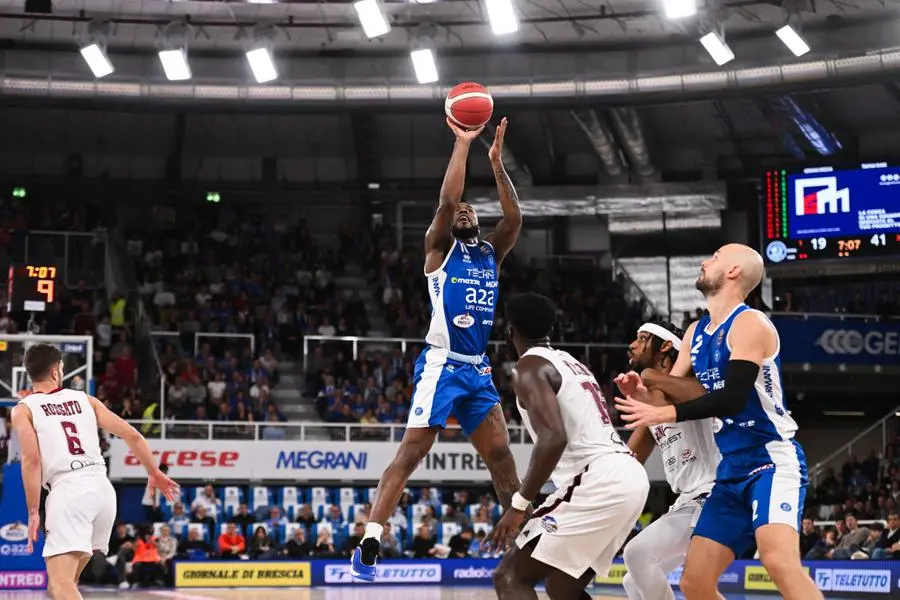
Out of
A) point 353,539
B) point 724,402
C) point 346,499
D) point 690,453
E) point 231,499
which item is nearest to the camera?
point 724,402

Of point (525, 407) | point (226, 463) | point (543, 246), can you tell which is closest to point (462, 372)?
point (525, 407)

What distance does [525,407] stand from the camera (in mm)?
7000

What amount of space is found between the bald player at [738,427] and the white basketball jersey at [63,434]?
382cm

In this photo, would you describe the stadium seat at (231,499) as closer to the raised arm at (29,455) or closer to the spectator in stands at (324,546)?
the spectator in stands at (324,546)

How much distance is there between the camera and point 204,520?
2352 centimetres

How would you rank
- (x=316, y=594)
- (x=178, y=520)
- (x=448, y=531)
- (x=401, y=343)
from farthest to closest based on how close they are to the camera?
(x=401, y=343), (x=448, y=531), (x=178, y=520), (x=316, y=594)

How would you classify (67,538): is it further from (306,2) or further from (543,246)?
(543,246)

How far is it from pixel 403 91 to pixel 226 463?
28.0 ft

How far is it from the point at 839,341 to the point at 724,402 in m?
23.4

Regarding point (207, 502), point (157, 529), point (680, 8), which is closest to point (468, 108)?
point (680, 8)

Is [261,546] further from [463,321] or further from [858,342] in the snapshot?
[463,321]

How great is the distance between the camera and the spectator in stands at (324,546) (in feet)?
77.0

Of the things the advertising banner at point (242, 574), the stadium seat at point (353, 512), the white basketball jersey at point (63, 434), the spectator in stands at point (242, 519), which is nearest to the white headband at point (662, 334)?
the white basketball jersey at point (63, 434)

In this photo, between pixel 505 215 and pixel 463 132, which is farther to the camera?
pixel 505 215
